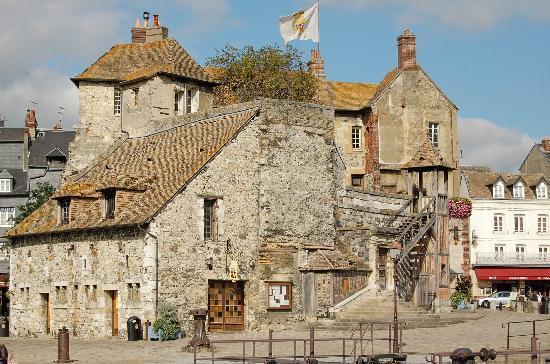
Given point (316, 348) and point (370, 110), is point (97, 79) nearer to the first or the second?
point (370, 110)

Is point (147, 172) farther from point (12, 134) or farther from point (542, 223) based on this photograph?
point (12, 134)

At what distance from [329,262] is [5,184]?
39.1m

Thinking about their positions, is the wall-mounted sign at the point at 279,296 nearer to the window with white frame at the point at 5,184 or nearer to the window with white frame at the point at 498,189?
the window with white frame at the point at 498,189

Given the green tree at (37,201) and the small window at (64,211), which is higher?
the green tree at (37,201)

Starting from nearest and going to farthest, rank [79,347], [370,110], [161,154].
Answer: [79,347]
[161,154]
[370,110]

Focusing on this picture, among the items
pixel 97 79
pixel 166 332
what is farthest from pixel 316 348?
pixel 97 79

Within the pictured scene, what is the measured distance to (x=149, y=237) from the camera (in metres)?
35.9

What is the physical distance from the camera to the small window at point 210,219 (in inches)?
1473

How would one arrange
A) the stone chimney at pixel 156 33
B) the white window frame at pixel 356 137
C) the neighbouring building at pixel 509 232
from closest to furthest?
1. the stone chimney at pixel 156 33
2. the white window frame at pixel 356 137
3. the neighbouring building at pixel 509 232

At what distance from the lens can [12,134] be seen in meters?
76.7

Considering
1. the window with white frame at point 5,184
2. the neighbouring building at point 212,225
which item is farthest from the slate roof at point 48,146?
the neighbouring building at point 212,225

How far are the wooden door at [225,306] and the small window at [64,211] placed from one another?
7.46 metres

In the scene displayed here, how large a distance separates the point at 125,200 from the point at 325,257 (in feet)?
25.9

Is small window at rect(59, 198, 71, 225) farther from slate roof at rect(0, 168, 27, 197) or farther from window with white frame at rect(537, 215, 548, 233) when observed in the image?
window with white frame at rect(537, 215, 548, 233)
